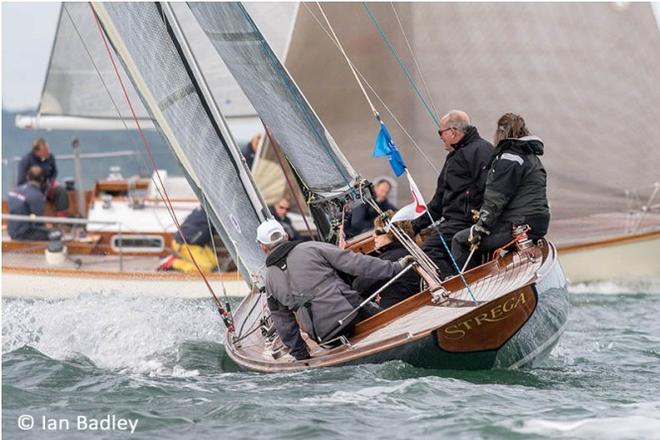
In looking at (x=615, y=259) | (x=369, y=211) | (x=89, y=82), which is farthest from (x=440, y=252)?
(x=89, y=82)

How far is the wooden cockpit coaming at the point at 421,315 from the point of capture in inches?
267

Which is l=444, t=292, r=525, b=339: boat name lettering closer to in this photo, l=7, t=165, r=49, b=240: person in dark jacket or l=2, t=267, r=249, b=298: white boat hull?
l=2, t=267, r=249, b=298: white boat hull

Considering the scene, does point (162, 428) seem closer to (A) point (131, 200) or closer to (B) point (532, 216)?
(B) point (532, 216)

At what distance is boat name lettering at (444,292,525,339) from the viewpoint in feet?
22.1

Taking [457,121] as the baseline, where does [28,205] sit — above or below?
below

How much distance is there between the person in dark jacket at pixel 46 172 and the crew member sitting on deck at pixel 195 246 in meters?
2.35

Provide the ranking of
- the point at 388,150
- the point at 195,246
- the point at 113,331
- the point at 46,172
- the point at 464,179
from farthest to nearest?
the point at 46,172
the point at 195,246
the point at 113,331
the point at 388,150
the point at 464,179

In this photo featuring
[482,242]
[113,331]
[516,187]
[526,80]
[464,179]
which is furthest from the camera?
[526,80]

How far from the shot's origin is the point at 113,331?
9109mm

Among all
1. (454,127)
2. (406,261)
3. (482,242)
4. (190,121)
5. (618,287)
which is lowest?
(618,287)

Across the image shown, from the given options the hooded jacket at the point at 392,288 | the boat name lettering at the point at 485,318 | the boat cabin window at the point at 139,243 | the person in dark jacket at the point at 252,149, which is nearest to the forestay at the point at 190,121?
the hooded jacket at the point at 392,288

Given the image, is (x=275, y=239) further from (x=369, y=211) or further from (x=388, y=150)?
(x=369, y=211)

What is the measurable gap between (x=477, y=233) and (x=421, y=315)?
71 centimetres

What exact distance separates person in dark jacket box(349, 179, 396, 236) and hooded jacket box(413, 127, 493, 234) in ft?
14.1
